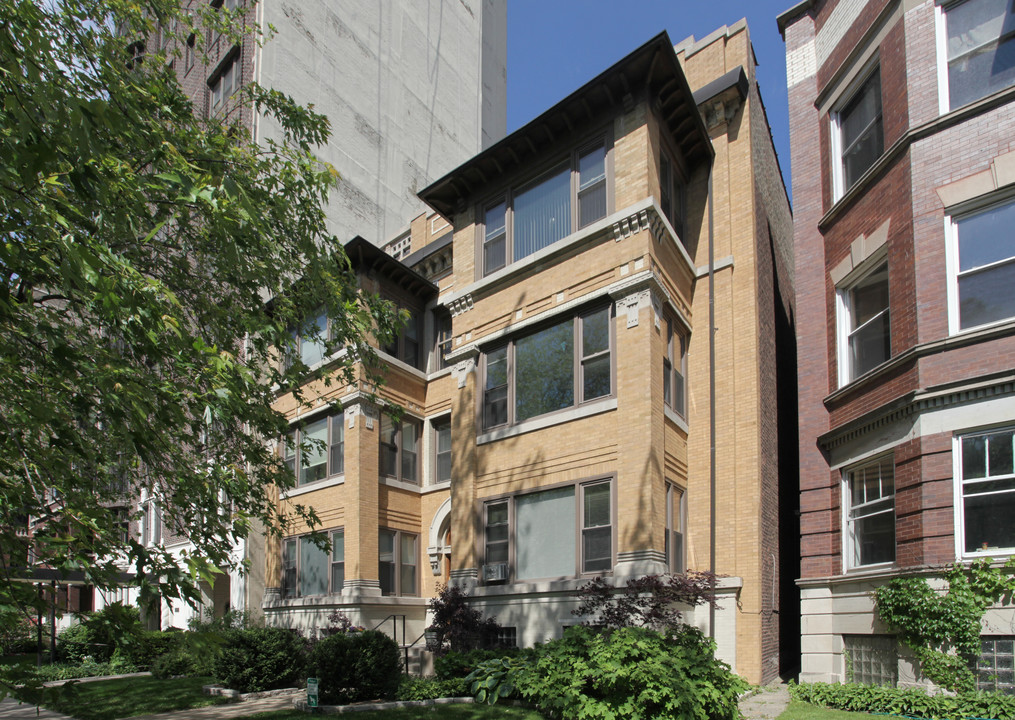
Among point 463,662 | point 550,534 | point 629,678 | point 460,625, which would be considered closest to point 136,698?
point 460,625

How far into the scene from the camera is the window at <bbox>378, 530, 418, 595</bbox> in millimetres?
20984

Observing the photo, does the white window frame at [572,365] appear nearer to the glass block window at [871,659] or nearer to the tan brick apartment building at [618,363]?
the tan brick apartment building at [618,363]

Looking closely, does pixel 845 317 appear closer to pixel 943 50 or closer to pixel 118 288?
pixel 943 50

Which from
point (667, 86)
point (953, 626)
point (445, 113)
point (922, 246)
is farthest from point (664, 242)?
point (445, 113)

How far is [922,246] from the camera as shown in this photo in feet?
41.9

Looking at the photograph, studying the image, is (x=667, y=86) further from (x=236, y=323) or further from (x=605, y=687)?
(x=605, y=687)

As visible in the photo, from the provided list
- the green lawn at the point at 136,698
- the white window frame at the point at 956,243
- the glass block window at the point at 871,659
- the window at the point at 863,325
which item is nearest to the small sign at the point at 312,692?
the green lawn at the point at 136,698

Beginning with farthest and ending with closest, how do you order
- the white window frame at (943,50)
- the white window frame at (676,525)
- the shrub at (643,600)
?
the white window frame at (676,525), the white window frame at (943,50), the shrub at (643,600)

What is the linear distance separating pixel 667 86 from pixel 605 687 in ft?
37.5

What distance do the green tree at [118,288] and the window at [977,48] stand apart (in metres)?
10.4

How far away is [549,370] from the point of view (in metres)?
16.6

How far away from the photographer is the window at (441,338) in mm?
23234

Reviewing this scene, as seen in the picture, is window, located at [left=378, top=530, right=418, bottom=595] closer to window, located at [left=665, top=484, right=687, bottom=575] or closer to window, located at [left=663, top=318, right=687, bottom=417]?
window, located at [left=665, top=484, right=687, bottom=575]

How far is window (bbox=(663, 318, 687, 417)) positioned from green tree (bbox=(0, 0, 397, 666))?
659 cm
